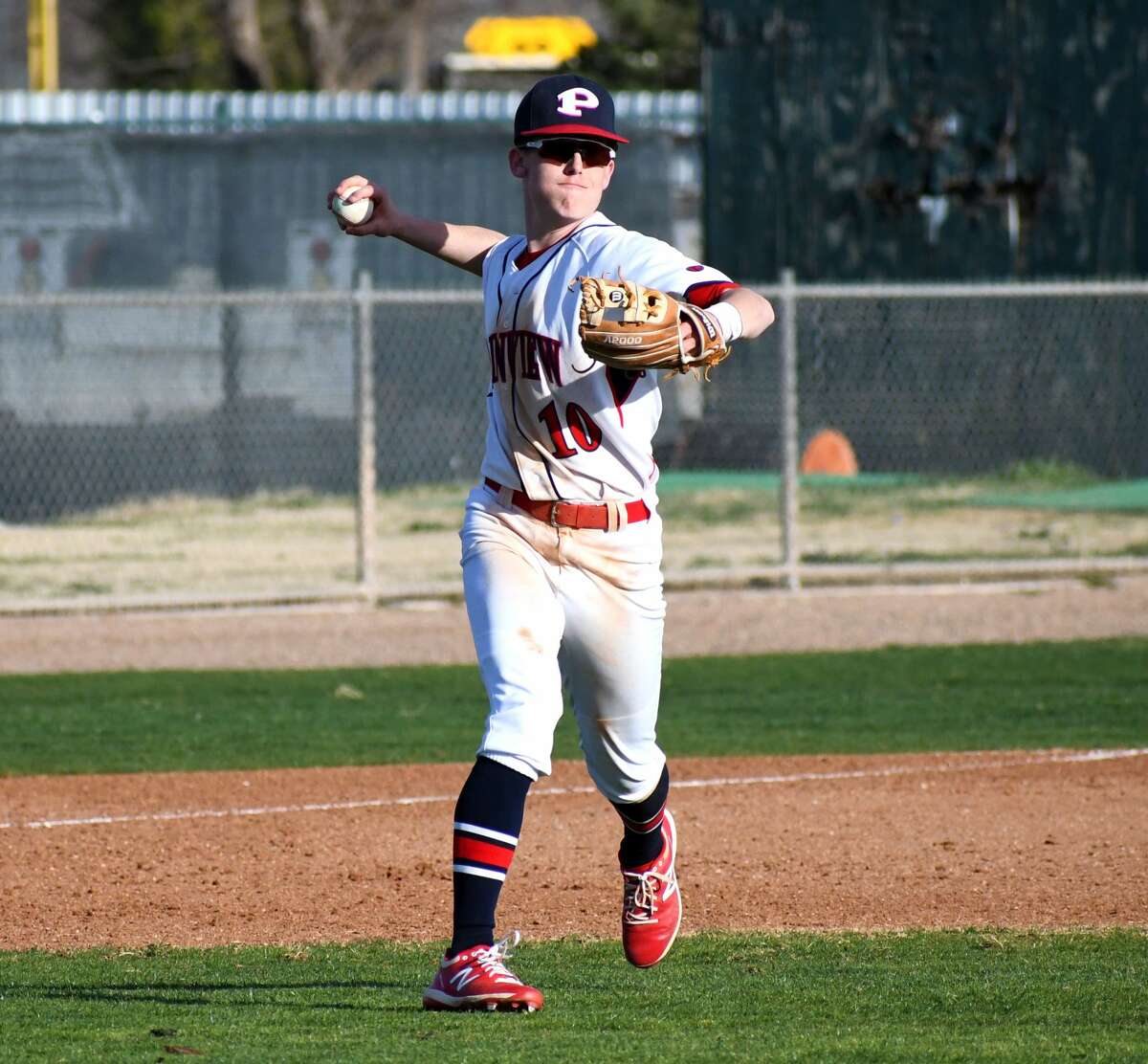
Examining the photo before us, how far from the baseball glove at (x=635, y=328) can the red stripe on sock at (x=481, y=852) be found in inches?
44.9

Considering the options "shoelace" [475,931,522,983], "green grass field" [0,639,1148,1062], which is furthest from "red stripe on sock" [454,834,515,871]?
"green grass field" [0,639,1148,1062]

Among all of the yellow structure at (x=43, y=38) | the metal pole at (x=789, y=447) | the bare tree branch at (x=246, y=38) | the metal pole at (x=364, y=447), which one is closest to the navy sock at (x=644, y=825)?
the metal pole at (x=364, y=447)

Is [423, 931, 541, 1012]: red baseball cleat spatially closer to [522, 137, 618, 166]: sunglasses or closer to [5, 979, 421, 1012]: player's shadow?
[5, 979, 421, 1012]: player's shadow

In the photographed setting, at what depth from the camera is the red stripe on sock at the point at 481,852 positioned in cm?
471

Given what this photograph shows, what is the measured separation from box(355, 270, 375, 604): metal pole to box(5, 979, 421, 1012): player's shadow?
8573 mm

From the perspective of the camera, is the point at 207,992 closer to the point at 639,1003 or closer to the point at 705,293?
the point at 639,1003

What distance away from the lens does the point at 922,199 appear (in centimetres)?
2198

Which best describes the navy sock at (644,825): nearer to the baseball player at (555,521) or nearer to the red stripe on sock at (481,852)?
the baseball player at (555,521)

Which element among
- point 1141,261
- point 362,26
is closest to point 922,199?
point 1141,261

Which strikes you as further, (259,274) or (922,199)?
(259,274)

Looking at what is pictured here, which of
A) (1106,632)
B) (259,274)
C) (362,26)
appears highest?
(362,26)

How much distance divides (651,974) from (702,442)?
1795 centimetres

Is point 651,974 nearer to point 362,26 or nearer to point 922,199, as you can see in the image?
point 922,199

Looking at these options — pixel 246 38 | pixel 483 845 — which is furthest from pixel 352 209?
pixel 246 38
